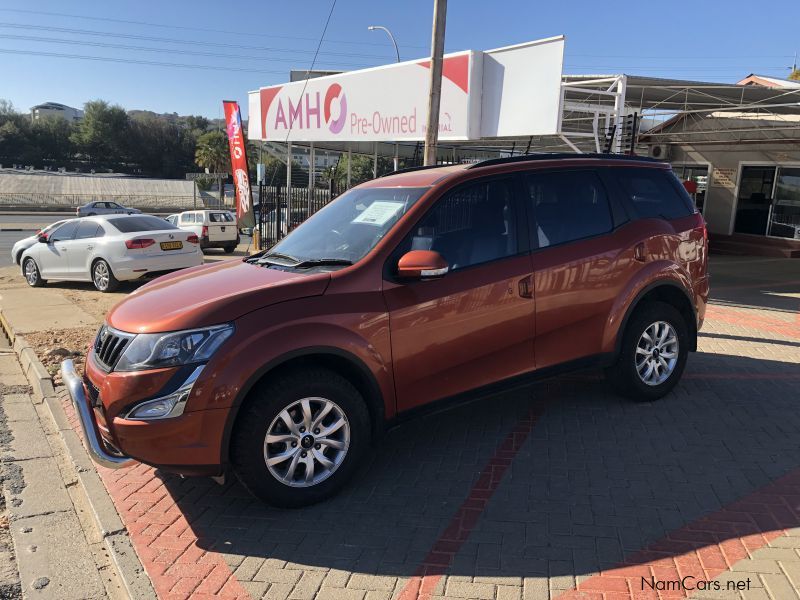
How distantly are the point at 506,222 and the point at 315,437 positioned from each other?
1.90 m

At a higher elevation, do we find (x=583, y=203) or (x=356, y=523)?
(x=583, y=203)

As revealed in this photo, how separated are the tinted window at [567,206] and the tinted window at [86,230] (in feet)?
32.4

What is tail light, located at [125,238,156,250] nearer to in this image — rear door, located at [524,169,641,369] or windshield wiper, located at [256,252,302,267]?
windshield wiper, located at [256,252,302,267]

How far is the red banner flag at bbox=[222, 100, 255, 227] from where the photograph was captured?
1677 cm

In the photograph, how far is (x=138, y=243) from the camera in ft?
35.5

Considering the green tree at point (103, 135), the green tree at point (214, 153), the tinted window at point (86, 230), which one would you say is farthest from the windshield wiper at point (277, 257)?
the green tree at point (103, 135)

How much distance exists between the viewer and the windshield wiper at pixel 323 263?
11.7 ft

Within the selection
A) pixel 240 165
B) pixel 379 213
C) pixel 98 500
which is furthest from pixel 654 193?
pixel 240 165

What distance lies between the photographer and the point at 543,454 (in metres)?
3.98

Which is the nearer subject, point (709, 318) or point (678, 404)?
point (678, 404)

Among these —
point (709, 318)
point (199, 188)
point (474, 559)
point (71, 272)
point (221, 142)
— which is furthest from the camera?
point (221, 142)

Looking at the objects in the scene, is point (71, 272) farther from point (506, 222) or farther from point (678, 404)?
point (678, 404)

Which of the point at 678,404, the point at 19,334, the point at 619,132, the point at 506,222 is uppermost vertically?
the point at 619,132

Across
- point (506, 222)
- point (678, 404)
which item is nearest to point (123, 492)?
point (506, 222)
